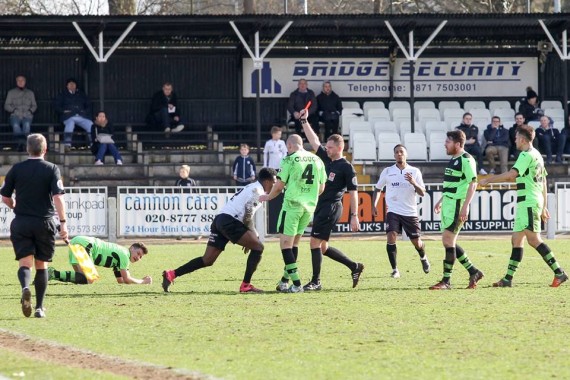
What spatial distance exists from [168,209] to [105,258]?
10403mm

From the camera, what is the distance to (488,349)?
33.3 ft

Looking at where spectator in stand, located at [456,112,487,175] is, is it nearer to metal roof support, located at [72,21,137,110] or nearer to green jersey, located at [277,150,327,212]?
metal roof support, located at [72,21,137,110]

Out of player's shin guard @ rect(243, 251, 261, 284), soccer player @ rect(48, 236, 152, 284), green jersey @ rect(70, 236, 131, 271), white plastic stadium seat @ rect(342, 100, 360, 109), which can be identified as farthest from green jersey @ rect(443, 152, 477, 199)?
white plastic stadium seat @ rect(342, 100, 360, 109)

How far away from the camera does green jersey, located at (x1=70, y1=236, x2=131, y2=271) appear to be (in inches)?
640

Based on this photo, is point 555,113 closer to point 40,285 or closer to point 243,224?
point 243,224

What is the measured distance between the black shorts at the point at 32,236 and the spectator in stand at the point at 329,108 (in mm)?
21053

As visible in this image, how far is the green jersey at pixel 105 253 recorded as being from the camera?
16250mm

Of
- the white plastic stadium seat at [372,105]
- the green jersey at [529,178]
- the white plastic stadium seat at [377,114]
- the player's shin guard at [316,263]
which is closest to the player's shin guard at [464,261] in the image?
the green jersey at [529,178]

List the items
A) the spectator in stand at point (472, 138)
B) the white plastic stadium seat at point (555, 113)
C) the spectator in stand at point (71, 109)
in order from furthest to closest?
the white plastic stadium seat at point (555, 113) < the spectator in stand at point (71, 109) < the spectator in stand at point (472, 138)

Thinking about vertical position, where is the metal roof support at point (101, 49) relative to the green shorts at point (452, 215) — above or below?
above

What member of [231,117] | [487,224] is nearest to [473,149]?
[487,224]

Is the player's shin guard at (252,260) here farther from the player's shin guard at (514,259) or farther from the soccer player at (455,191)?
the player's shin guard at (514,259)

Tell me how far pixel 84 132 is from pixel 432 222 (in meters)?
9.94

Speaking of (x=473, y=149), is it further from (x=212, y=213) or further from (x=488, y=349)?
(x=488, y=349)
